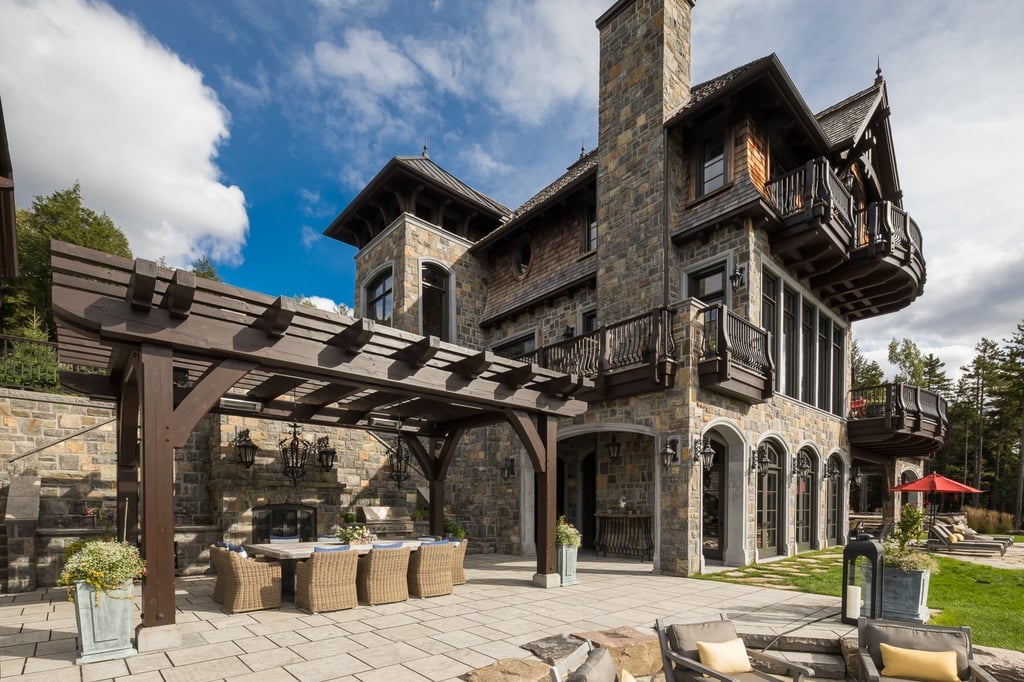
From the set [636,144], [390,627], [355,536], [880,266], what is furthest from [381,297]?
[880,266]

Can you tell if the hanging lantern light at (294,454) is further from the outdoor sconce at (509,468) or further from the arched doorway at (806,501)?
the arched doorway at (806,501)

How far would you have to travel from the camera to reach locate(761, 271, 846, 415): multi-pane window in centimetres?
1227

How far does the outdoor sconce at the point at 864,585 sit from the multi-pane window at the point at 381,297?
13155 mm

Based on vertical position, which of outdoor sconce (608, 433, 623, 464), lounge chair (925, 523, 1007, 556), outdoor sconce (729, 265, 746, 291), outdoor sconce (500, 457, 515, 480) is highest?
outdoor sconce (729, 265, 746, 291)

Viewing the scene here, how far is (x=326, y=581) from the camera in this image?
6.73m

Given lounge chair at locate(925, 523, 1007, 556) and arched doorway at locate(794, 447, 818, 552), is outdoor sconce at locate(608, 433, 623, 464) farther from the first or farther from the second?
lounge chair at locate(925, 523, 1007, 556)

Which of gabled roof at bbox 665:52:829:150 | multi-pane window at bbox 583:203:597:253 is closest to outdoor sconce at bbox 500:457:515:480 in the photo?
multi-pane window at bbox 583:203:597:253

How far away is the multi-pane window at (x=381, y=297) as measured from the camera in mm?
16948

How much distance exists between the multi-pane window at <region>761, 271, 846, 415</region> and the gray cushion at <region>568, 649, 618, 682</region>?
32.3 ft

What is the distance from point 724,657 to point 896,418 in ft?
42.9

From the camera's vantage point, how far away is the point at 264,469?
1179 centimetres

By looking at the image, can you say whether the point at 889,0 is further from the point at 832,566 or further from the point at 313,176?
the point at 313,176

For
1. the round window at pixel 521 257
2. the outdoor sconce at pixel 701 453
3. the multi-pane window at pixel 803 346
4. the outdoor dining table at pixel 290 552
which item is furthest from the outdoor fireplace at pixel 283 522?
the multi-pane window at pixel 803 346

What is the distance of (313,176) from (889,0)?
87.5ft
